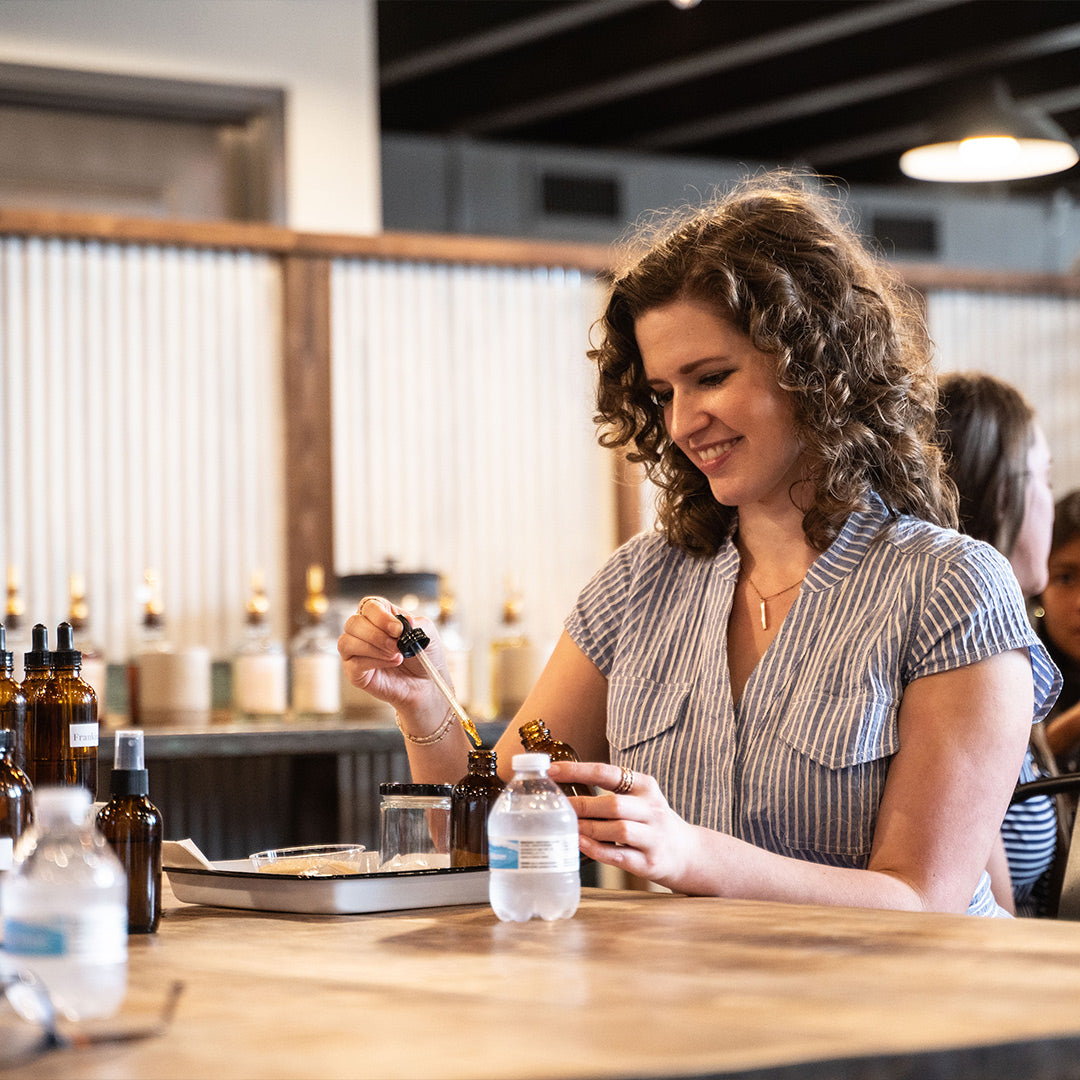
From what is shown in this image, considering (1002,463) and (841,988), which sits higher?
(1002,463)

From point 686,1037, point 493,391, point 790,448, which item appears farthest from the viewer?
point 493,391

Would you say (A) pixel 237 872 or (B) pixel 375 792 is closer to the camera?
(A) pixel 237 872

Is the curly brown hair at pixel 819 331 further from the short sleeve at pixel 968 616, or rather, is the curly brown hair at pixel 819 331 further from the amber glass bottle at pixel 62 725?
the amber glass bottle at pixel 62 725

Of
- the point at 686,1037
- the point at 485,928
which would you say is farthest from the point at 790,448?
the point at 686,1037

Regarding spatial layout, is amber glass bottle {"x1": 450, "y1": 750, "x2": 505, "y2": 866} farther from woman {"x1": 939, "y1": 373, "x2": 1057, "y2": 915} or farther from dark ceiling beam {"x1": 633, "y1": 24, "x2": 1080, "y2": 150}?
dark ceiling beam {"x1": 633, "y1": 24, "x2": 1080, "y2": 150}

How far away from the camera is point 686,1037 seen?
821mm

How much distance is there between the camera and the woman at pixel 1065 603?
2.68 metres

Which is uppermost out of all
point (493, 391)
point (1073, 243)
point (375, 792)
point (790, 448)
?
point (1073, 243)

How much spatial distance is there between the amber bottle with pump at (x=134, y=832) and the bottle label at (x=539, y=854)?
0.93 ft

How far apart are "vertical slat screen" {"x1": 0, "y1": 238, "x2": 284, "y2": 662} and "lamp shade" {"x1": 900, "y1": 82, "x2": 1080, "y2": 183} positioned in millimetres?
1769

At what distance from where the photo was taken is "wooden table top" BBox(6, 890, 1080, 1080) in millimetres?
788

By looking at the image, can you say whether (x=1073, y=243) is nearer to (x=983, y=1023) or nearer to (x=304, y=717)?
(x=304, y=717)

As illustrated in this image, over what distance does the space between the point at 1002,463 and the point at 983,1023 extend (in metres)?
1.48

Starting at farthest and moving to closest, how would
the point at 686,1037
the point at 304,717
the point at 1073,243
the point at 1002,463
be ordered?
1. the point at 1073,243
2. the point at 304,717
3. the point at 1002,463
4. the point at 686,1037
